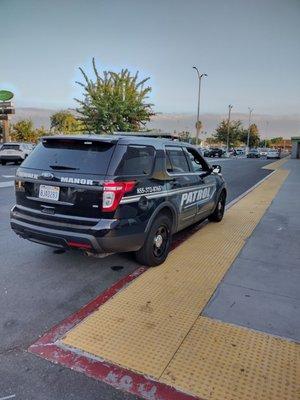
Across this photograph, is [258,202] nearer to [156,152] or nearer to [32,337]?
[156,152]

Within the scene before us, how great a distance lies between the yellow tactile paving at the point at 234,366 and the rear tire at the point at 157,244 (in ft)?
4.82

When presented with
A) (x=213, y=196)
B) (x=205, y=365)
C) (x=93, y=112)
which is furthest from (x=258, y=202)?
(x=93, y=112)

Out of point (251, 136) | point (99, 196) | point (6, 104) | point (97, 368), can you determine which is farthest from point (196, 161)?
point (251, 136)

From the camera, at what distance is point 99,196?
12.6 ft

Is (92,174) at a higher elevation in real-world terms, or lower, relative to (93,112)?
lower

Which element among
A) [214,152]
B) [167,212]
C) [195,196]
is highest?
[214,152]

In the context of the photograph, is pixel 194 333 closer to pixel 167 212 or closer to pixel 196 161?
pixel 167 212

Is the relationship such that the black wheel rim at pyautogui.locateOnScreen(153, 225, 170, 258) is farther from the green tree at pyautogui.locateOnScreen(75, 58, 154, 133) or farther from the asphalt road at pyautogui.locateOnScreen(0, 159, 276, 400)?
the green tree at pyautogui.locateOnScreen(75, 58, 154, 133)

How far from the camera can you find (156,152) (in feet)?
15.5

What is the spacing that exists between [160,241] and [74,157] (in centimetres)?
168

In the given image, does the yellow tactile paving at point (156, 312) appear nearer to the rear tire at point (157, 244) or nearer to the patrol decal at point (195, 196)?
the rear tire at point (157, 244)

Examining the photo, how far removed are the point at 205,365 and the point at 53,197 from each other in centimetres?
246

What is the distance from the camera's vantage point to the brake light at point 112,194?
3820 millimetres

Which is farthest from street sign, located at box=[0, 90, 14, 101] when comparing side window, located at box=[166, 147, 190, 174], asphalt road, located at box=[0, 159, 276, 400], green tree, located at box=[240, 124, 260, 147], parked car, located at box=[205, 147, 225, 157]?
green tree, located at box=[240, 124, 260, 147]
